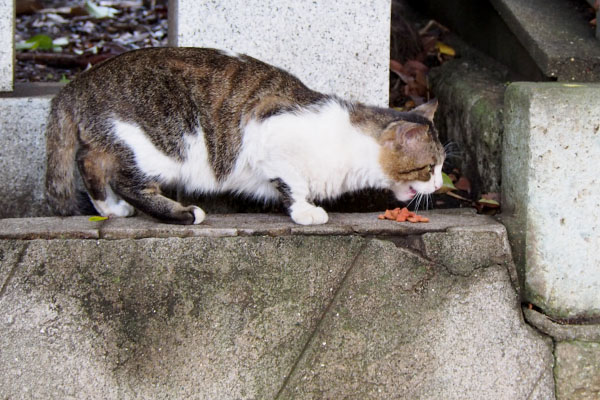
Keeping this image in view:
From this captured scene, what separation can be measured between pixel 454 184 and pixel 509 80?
2.21 ft

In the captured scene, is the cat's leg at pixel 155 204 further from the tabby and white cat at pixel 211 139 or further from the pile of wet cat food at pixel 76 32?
the pile of wet cat food at pixel 76 32

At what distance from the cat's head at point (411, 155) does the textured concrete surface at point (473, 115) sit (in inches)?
16.4

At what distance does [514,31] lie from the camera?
12.7 ft

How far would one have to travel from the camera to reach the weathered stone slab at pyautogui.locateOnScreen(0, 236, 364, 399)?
2625 mm

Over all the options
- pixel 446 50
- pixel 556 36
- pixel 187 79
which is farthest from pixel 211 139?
pixel 446 50

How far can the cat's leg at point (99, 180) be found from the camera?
296 cm

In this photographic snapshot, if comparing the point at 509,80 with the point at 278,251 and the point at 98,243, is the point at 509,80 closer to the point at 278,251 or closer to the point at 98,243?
the point at 278,251

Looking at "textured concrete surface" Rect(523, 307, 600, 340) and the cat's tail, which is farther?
the cat's tail

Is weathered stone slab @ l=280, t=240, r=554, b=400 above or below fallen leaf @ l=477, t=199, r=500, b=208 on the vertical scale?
below

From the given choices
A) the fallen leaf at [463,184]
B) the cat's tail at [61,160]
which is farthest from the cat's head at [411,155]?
the cat's tail at [61,160]

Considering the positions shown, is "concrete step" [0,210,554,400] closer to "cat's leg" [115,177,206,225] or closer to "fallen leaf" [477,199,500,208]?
"cat's leg" [115,177,206,225]

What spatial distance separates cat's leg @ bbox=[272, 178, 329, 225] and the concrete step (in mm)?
90

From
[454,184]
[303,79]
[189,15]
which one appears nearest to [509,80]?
[454,184]

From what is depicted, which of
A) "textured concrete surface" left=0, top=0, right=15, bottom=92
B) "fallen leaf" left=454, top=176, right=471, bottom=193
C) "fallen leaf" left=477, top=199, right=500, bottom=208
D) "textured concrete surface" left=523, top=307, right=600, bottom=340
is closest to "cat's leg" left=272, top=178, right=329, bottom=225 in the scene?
"fallen leaf" left=477, top=199, right=500, bottom=208
